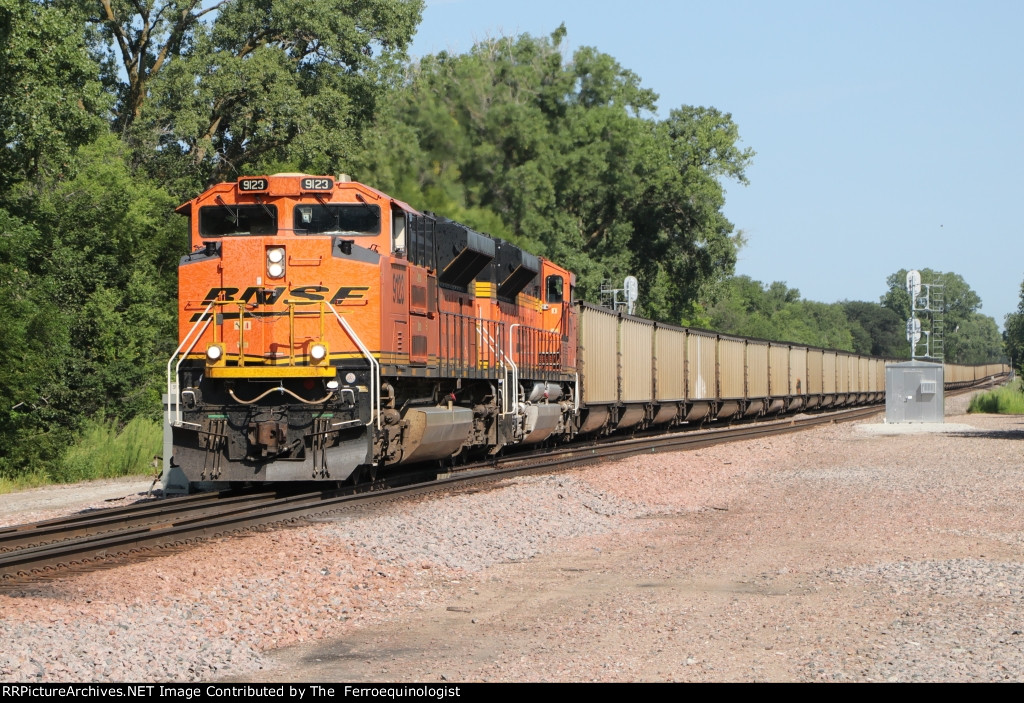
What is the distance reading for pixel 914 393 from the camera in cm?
3403

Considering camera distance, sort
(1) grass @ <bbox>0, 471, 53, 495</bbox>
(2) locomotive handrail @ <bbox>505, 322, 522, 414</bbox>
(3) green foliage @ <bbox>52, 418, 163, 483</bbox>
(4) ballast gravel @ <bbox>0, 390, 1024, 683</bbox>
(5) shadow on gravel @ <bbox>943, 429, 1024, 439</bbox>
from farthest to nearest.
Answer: (5) shadow on gravel @ <bbox>943, 429, 1024, 439</bbox>
(3) green foliage @ <bbox>52, 418, 163, 483</bbox>
(1) grass @ <bbox>0, 471, 53, 495</bbox>
(2) locomotive handrail @ <bbox>505, 322, 522, 414</bbox>
(4) ballast gravel @ <bbox>0, 390, 1024, 683</bbox>

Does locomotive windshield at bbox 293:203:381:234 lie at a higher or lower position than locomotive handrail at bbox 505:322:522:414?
higher

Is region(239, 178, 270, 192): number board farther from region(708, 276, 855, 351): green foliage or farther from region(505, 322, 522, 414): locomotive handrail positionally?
region(708, 276, 855, 351): green foliage

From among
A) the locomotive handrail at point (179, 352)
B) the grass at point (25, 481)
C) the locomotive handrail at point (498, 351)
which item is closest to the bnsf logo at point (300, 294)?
the locomotive handrail at point (179, 352)

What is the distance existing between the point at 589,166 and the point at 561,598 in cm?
5087

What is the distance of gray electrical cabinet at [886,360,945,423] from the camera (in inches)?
1332

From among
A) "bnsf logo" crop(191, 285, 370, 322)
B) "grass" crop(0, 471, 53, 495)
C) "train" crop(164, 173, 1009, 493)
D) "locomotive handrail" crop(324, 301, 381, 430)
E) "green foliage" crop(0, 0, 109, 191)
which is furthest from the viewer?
"green foliage" crop(0, 0, 109, 191)

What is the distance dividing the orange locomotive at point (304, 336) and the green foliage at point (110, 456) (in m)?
9.09

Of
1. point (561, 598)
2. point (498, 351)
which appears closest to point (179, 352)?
point (498, 351)

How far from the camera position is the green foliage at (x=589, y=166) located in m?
51.8

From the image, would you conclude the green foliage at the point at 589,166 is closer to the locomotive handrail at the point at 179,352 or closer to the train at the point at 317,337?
the train at the point at 317,337

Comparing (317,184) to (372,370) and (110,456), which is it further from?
(110,456)

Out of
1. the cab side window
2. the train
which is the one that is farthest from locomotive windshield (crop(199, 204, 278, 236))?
the cab side window

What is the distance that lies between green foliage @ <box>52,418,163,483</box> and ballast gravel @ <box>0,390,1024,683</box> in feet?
32.0
